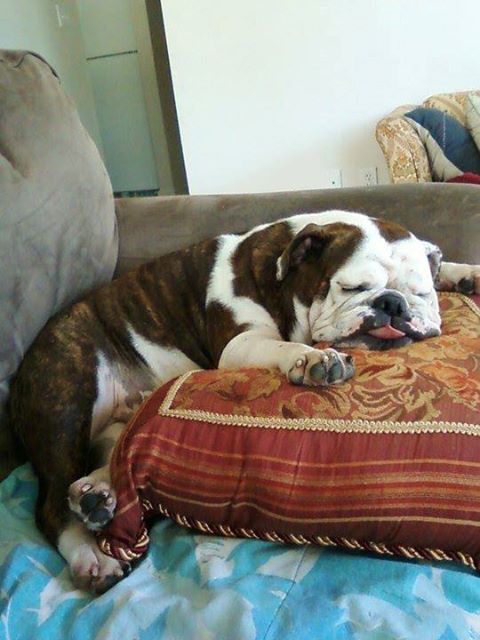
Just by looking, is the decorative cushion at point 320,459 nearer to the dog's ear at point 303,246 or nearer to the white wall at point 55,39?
the dog's ear at point 303,246

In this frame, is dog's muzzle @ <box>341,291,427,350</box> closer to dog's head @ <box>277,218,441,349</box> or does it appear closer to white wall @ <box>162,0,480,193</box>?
dog's head @ <box>277,218,441,349</box>

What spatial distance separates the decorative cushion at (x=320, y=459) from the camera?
848 mm

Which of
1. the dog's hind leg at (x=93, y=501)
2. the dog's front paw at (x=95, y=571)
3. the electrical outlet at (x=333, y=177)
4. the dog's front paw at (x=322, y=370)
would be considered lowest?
the dog's front paw at (x=95, y=571)

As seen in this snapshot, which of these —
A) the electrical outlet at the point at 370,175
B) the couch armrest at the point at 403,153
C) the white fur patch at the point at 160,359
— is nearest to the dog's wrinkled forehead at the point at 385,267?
the white fur patch at the point at 160,359

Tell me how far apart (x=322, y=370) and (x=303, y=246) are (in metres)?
0.41

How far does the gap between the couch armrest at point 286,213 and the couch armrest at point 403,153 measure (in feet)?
3.98

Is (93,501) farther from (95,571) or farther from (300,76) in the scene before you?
(300,76)

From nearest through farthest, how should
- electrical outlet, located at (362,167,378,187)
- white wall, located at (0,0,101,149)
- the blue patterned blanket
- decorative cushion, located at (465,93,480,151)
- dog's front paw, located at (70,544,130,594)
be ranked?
the blue patterned blanket < dog's front paw, located at (70,544,130,594) < decorative cushion, located at (465,93,480,151) < electrical outlet, located at (362,167,378,187) < white wall, located at (0,0,101,149)

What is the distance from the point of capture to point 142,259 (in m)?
1.73

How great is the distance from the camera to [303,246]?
4.42ft

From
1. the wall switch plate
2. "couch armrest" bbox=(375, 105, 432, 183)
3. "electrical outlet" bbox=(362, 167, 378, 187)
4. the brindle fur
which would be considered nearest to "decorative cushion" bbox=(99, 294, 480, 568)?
Answer: the brindle fur

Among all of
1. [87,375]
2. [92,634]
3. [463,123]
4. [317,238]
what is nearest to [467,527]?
[92,634]

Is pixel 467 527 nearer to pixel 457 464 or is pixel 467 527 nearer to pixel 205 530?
pixel 457 464

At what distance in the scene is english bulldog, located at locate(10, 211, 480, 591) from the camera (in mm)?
1099
